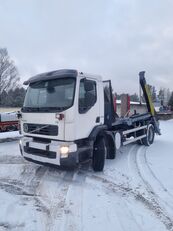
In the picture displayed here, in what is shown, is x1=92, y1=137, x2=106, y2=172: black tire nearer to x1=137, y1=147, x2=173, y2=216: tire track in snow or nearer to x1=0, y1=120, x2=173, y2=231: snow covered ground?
x1=0, y1=120, x2=173, y2=231: snow covered ground

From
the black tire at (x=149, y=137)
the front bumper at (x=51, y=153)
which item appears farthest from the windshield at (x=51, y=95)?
the black tire at (x=149, y=137)

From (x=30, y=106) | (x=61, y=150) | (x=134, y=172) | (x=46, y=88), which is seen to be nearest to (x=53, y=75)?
(x=46, y=88)

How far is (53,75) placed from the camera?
5.79 m

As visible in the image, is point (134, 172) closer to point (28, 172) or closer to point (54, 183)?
point (54, 183)

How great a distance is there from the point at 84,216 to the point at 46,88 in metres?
3.21

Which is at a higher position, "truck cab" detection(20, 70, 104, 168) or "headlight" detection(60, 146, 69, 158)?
"truck cab" detection(20, 70, 104, 168)

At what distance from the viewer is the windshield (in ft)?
18.1

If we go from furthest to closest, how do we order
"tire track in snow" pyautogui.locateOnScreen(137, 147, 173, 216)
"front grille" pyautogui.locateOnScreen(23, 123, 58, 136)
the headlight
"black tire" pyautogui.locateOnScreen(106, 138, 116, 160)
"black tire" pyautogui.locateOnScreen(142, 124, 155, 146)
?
1. "black tire" pyautogui.locateOnScreen(142, 124, 155, 146)
2. "black tire" pyautogui.locateOnScreen(106, 138, 116, 160)
3. "front grille" pyautogui.locateOnScreen(23, 123, 58, 136)
4. the headlight
5. "tire track in snow" pyautogui.locateOnScreen(137, 147, 173, 216)

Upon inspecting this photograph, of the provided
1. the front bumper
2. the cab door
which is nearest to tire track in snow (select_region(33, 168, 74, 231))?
the front bumper

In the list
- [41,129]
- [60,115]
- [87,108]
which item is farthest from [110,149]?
[60,115]

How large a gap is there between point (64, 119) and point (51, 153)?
874 millimetres

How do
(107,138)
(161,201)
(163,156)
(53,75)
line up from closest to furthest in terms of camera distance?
(161,201), (53,75), (107,138), (163,156)

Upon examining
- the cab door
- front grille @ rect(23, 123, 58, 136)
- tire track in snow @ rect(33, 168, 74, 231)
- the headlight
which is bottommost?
tire track in snow @ rect(33, 168, 74, 231)

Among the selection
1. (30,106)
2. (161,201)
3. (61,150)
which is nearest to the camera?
(161,201)
